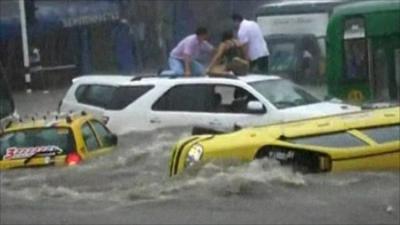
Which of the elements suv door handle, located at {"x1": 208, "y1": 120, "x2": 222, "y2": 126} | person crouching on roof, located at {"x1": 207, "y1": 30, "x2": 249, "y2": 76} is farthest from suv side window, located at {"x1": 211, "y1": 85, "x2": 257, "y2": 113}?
person crouching on roof, located at {"x1": 207, "y1": 30, "x2": 249, "y2": 76}

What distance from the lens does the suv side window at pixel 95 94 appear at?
19922 millimetres

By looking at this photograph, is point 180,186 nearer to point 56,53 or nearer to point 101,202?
point 101,202

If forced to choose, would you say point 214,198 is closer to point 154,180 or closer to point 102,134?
point 154,180

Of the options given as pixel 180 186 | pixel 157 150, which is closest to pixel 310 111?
pixel 157 150

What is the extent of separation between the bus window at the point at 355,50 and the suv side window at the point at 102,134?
566 cm

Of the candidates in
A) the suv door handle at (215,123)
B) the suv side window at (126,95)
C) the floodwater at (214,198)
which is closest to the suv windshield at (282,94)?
the suv door handle at (215,123)

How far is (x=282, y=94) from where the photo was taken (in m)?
18.3

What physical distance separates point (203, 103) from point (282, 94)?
116 cm

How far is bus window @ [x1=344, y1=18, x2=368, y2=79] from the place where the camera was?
2170cm

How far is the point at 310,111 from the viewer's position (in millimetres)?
17688

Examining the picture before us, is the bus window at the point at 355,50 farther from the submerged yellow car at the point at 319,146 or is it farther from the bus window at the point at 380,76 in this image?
the submerged yellow car at the point at 319,146

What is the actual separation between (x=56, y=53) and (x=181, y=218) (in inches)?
1337

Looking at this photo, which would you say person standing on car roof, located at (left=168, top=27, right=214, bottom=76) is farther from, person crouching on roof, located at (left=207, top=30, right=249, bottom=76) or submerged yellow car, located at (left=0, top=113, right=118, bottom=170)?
submerged yellow car, located at (left=0, top=113, right=118, bottom=170)

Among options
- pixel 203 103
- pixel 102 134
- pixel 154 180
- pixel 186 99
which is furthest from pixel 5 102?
pixel 154 180
